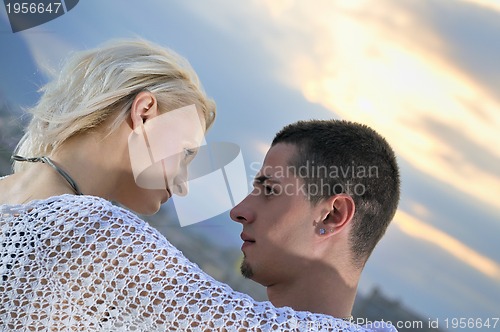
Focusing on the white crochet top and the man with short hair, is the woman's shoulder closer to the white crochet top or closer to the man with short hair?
the white crochet top

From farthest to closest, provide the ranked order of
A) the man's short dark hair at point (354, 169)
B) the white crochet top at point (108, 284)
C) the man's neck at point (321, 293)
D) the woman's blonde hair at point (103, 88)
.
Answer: the woman's blonde hair at point (103, 88) → the man's short dark hair at point (354, 169) → the man's neck at point (321, 293) → the white crochet top at point (108, 284)

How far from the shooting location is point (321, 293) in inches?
61.7

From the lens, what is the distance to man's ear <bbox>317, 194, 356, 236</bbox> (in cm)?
162

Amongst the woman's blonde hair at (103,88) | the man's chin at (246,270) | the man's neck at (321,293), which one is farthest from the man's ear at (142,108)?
the man's neck at (321,293)

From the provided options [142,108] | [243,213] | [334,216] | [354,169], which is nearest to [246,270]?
[243,213]

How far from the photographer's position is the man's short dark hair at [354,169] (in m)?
1.67

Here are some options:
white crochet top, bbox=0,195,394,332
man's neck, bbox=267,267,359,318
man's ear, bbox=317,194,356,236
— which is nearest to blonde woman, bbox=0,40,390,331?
white crochet top, bbox=0,195,394,332

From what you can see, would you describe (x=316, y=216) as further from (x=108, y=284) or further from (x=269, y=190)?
(x=108, y=284)

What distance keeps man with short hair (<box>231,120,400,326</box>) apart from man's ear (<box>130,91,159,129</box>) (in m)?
0.35

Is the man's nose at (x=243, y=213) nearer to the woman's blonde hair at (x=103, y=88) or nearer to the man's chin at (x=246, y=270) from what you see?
the man's chin at (x=246, y=270)

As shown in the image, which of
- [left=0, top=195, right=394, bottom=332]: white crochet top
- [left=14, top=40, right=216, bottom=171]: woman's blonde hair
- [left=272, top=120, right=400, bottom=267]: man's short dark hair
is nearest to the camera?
[left=0, top=195, right=394, bottom=332]: white crochet top

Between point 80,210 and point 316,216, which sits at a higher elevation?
point 80,210

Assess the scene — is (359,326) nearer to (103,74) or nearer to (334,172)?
(334,172)

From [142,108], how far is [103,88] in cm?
11
